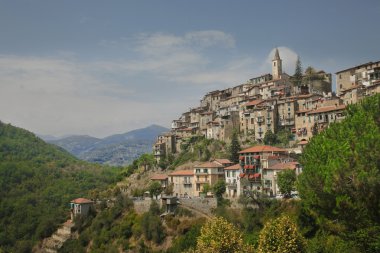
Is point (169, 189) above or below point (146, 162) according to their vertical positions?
below

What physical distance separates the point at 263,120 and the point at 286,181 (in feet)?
76.0

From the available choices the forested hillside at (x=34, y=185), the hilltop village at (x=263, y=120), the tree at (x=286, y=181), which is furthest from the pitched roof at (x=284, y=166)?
the forested hillside at (x=34, y=185)

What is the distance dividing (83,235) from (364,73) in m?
49.1

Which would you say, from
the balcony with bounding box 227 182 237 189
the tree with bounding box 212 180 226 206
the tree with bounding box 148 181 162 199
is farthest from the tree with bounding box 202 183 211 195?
the tree with bounding box 148 181 162 199

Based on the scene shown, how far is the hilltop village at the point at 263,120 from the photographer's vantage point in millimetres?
56531

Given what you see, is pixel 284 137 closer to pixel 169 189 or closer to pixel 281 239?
pixel 169 189

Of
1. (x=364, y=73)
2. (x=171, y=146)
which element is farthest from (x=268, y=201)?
(x=171, y=146)

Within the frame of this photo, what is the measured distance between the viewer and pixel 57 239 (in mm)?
75438

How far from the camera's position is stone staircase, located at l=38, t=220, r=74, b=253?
73.2 m

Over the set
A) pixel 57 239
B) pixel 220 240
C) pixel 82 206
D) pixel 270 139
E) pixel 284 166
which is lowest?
pixel 57 239

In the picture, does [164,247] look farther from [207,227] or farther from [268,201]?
[207,227]

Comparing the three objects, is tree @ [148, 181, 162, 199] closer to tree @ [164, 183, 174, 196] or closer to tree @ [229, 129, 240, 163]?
tree @ [164, 183, 174, 196]

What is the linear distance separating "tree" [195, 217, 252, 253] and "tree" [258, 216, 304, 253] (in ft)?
4.70

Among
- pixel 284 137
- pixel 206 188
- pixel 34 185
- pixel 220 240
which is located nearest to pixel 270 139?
pixel 284 137
